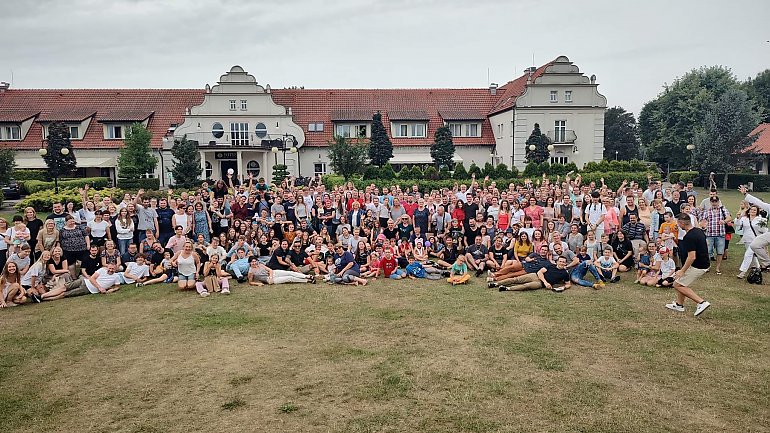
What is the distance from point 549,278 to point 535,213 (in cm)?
295

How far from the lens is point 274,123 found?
4072 cm

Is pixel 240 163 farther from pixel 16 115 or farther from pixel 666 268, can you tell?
pixel 666 268

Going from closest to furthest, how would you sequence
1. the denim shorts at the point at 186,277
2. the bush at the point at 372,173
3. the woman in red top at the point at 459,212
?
the denim shorts at the point at 186,277 → the woman in red top at the point at 459,212 → the bush at the point at 372,173

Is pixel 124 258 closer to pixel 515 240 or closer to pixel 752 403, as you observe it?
pixel 515 240

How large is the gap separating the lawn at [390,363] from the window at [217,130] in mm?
30235

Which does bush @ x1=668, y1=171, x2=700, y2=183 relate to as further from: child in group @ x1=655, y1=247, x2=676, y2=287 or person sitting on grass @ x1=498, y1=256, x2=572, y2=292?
person sitting on grass @ x1=498, y1=256, x2=572, y2=292

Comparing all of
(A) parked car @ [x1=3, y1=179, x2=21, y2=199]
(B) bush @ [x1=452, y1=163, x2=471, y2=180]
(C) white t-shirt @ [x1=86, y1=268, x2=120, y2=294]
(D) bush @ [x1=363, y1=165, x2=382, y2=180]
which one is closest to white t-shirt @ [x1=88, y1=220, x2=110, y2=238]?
(C) white t-shirt @ [x1=86, y1=268, x2=120, y2=294]

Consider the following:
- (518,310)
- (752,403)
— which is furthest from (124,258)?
(752,403)

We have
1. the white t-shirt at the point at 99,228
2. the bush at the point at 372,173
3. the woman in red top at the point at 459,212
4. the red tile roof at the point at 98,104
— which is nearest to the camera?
the white t-shirt at the point at 99,228

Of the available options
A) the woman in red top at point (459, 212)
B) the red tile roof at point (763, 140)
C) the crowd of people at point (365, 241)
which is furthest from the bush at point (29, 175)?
the red tile roof at point (763, 140)

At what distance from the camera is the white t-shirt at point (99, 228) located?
12578mm

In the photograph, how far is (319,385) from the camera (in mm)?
6672

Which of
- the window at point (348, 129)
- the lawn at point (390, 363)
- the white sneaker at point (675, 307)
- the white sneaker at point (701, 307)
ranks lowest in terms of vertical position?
the lawn at point (390, 363)

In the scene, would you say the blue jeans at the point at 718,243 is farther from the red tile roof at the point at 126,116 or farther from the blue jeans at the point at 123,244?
the red tile roof at the point at 126,116
